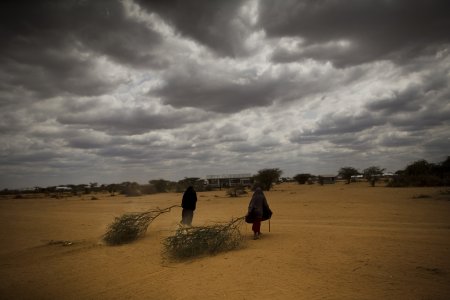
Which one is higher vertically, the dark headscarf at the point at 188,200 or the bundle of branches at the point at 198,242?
the dark headscarf at the point at 188,200

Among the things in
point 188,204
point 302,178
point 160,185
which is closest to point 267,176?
point 160,185

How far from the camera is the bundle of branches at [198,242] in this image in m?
9.24

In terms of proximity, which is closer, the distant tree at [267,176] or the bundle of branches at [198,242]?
the bundle of branches at [198,242]

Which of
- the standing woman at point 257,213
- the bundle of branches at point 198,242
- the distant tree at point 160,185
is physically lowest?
the bundle of branches at point 198,242

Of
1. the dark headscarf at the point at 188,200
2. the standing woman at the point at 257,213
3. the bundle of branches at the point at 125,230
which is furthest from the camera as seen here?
the dark headscarf at the point at 188,200

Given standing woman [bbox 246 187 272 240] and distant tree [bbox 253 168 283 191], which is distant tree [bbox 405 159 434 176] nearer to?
distant tree [bbox 253 168 283 191]

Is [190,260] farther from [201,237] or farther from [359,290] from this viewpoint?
[359,290]

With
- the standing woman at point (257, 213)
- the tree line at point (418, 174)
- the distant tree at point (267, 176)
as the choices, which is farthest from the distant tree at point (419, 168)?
the standing woman at point (257, 213)

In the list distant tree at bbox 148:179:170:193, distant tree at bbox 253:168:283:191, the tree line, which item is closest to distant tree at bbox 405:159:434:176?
the tree line

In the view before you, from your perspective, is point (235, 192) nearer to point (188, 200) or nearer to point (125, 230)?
point (188, 200)

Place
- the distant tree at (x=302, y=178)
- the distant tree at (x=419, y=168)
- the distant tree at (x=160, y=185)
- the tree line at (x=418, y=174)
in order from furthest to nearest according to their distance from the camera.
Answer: the distant tree at (x=302, y=178)
the distant tree at (x=160, y=185)
the distant tree at (x=419, y=168)
the tree line at (x=418, y=174)

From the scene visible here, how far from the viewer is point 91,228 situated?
1625 cm

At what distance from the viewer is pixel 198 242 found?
9328mm

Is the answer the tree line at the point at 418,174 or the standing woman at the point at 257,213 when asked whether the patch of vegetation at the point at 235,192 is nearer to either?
the tree line at the point at 418,174
